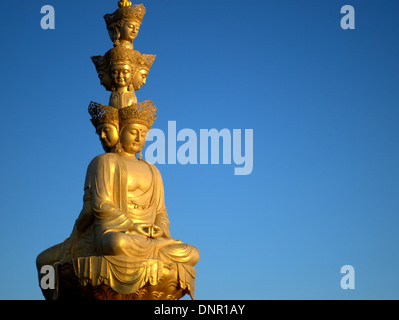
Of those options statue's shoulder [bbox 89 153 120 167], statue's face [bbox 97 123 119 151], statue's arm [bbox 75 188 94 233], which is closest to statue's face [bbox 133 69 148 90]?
statue's face [bbox 97 123 119 151]

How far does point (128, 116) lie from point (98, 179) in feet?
4.34

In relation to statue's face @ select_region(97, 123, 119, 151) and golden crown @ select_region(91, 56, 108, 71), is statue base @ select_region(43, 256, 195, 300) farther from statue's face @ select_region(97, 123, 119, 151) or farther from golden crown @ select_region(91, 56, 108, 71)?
golden crown @ select_region(91, 56, 108, 71)

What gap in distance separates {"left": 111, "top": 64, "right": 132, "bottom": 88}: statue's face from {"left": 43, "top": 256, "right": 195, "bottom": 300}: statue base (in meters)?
3.72

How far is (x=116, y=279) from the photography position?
12594 mm

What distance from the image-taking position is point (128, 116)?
14164mm

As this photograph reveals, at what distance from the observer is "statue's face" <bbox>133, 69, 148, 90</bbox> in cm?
1505

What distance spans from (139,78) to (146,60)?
0.38 metres

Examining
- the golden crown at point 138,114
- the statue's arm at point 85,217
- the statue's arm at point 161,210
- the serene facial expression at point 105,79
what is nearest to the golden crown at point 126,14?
the serene facial expression at point 105,79

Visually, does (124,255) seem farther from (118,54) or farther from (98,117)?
(118,54)

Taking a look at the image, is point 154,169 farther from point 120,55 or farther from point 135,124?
point 120,55

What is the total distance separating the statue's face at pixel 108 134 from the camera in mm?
14203

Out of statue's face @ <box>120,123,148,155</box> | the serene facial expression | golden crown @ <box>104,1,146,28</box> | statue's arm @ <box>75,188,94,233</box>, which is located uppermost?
golden crown @ <box>104,1,146,28</box>

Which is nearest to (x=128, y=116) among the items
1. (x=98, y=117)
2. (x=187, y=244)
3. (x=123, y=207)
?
(x=98, y=117)

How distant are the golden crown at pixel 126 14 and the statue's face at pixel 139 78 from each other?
0.99 metres
